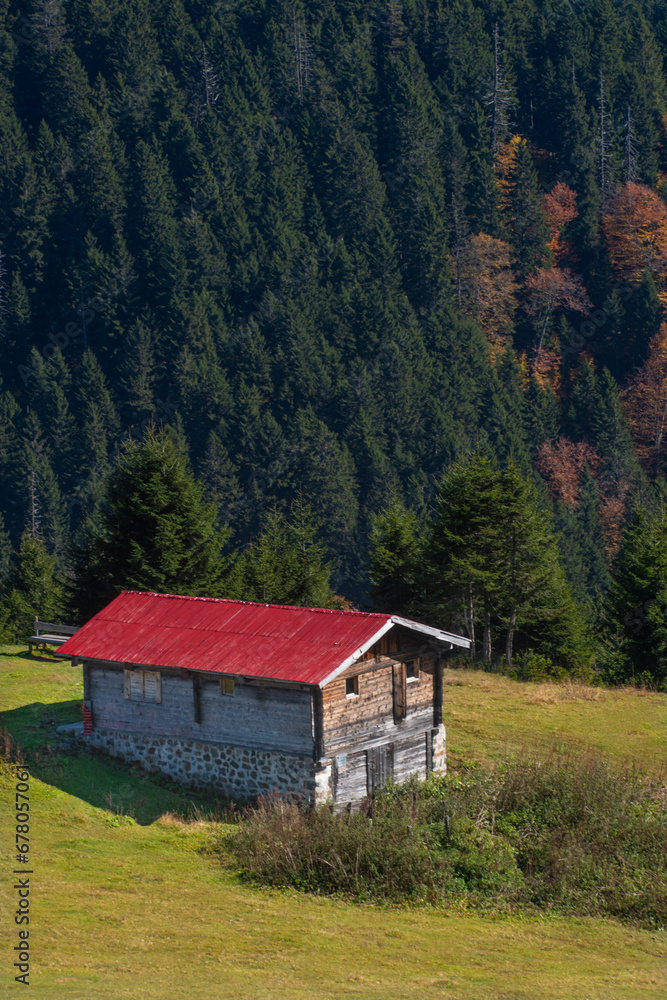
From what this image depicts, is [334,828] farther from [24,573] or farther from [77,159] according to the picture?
[77,159]

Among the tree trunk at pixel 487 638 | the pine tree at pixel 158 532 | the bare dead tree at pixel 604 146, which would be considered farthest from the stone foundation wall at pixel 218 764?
the bare dead tree at pixel 604 146

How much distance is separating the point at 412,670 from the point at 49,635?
19.4 metres

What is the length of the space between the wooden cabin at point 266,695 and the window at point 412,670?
0.03 meters

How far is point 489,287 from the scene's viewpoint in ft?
552

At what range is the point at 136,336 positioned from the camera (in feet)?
509

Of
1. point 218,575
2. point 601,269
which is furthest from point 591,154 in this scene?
point 218,575

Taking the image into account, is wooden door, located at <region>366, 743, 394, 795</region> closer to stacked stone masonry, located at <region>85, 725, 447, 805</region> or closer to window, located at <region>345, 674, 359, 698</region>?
stacked stone masonry, located at <region>85, 725, 447, 805</region>

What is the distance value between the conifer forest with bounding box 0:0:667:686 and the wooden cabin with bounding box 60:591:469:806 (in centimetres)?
8011

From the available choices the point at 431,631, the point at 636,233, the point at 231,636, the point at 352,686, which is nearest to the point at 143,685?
the point at 231,636

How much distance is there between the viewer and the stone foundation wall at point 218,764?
85.6 feet

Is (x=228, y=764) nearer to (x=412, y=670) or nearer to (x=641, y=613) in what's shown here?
(x=412, y=670)

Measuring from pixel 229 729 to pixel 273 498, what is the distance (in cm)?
10520

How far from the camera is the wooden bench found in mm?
39378

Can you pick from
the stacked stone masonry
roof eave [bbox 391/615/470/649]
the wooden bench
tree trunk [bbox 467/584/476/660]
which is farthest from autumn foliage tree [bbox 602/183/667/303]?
the stacked stone masonry
